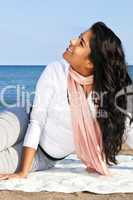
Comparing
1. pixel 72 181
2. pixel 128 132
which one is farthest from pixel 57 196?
pixel 128 132

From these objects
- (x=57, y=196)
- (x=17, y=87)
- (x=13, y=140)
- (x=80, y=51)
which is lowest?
(x=57, y=196)

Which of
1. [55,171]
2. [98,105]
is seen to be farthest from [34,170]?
[98,105]

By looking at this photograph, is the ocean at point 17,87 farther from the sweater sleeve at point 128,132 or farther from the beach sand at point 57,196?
the beach sand at point 57,196

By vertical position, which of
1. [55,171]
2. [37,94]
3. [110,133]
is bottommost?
[55,171]

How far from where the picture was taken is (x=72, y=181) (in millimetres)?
3248

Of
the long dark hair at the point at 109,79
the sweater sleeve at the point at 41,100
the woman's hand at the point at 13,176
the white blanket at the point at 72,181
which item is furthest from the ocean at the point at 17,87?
the woman's hand at the point at 13,176

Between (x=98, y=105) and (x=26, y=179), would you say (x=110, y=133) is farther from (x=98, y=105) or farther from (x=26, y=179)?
(x=26, y=179)

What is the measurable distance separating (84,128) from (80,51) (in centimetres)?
54

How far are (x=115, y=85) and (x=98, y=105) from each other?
203 mm

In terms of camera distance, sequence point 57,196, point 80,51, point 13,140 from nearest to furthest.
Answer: point 57,196
point 80,51
point 13,140

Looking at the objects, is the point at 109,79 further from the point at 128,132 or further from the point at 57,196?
the point at 57,196

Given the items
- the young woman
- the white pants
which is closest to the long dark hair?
the young woman

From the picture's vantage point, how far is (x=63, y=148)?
3398 mm

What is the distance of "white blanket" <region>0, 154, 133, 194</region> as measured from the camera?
307 centimetres
